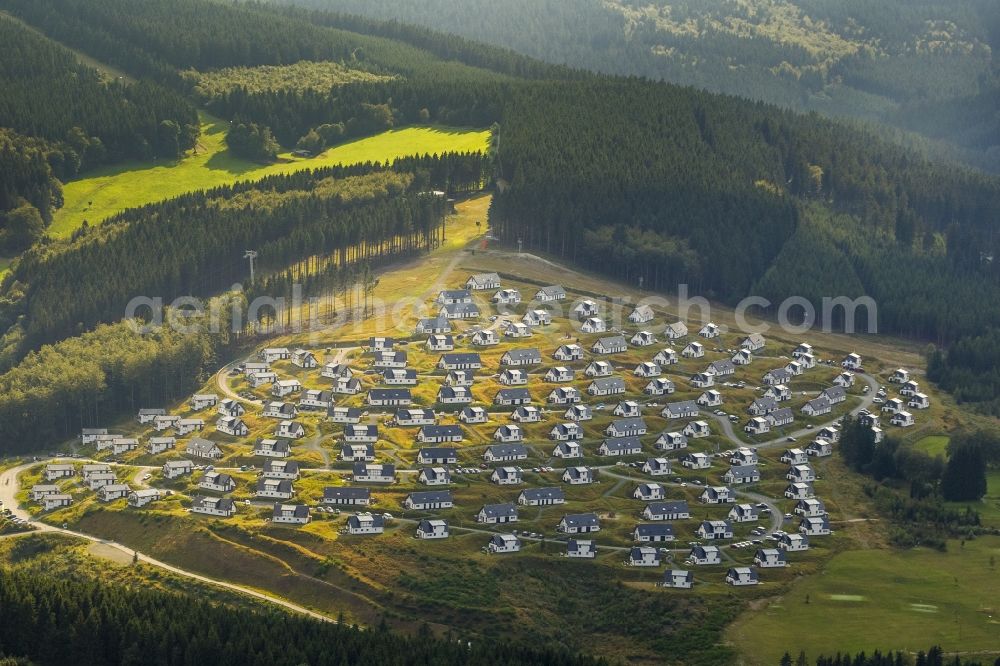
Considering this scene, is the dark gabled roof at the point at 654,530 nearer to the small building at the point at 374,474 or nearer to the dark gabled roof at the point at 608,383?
the small building at the point at 374,474

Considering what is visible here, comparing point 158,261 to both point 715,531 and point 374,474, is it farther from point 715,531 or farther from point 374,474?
point 715,531

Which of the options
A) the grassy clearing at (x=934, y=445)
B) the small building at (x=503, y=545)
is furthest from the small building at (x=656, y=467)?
the grassy clearing at (x=934, y=445)

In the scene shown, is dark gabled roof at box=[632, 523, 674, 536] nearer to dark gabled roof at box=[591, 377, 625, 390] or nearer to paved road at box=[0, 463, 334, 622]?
paved road at box=[0, 463, 334, 622]

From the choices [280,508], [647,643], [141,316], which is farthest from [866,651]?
[141,316]

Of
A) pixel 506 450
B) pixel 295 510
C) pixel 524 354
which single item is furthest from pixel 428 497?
pixel 524 354

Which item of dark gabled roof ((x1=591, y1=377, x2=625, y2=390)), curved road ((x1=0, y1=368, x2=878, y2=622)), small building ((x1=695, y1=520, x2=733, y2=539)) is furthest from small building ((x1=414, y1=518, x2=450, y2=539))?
dark gabled roof ((x1=591, y1=377, x2=625, y2=390))

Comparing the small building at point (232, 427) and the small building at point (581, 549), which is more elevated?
the small building at point (232, 427)

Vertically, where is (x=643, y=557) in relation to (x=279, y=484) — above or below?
below
